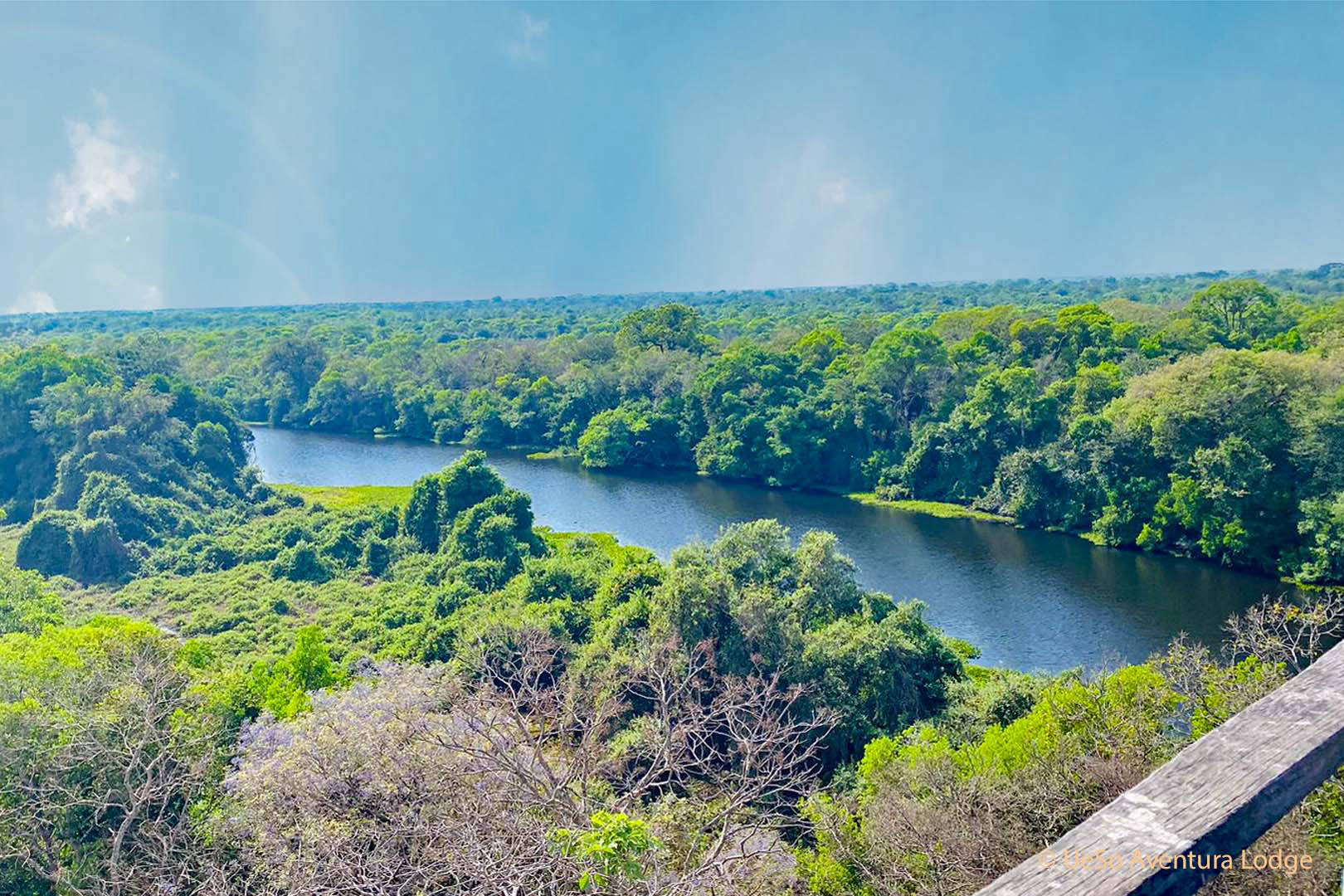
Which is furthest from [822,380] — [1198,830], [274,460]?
[1198,830]

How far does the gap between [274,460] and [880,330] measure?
42060mm

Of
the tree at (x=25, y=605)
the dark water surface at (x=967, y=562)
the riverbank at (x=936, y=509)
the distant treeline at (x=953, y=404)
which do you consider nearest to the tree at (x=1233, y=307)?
the distant treeline at (x=953, y=404)

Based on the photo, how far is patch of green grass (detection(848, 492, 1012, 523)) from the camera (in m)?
38.6

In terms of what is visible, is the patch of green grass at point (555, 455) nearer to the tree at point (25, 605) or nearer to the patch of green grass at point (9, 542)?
the patch of green grass at point (9, 542)

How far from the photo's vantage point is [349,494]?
4553cm

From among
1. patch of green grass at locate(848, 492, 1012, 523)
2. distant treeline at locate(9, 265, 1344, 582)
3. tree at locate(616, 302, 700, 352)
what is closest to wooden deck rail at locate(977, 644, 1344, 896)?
distant treeline at locate(9, 265, 1344, 582)

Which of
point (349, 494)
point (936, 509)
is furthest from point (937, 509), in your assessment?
point (349, 494)

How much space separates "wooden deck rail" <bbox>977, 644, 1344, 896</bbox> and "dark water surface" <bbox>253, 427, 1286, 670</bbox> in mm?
23218

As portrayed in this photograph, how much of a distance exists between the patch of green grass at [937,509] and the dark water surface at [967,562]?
574 mm

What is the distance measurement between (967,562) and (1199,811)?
32285mm

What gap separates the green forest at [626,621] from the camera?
383 inches

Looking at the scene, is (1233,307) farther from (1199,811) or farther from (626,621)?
(1199,811)

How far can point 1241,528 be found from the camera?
99.0ft

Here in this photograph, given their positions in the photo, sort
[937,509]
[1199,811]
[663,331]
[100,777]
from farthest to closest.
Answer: [663,331], [937,509], [100,777], [1199,811]
